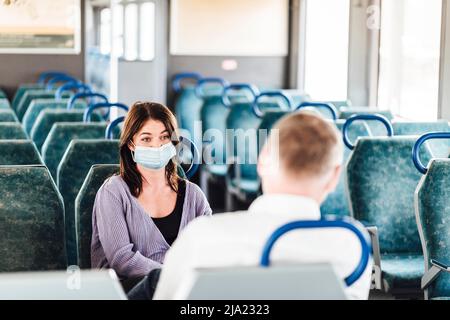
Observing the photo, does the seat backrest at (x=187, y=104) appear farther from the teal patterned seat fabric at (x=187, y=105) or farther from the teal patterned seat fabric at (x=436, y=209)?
the teal patterned seat fabric at (x=436, y=209)

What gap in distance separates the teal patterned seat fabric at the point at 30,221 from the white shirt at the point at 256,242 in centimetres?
135

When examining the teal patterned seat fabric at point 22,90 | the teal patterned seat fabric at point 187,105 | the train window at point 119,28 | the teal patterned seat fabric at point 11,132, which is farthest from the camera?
the train window at point 119,28

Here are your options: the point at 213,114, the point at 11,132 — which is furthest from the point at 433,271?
the point at 213,114

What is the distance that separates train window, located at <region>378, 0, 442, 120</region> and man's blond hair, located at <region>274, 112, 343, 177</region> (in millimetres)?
4425

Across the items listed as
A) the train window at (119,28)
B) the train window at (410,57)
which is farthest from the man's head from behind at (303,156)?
the train window at (119,28)

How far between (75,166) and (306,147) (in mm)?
2356

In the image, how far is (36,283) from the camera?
Result: 1.66m

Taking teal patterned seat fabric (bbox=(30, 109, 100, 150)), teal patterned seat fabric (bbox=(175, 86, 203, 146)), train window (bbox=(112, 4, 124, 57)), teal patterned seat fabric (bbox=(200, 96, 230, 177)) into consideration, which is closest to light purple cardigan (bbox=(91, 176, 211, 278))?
teal patterned seat fabric (bbox=(30, 109, 100, 150))

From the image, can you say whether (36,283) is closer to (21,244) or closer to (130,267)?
(130,267)

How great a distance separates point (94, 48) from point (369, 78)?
915 centimetres

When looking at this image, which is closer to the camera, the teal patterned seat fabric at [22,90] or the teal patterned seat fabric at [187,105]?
the teal patterned seat fabric at [187,105]

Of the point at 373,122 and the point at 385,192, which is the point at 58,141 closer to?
the point at 385,192

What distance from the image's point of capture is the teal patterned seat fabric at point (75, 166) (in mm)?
4062

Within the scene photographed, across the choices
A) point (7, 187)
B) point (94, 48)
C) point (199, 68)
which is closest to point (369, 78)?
point (199, 68)
